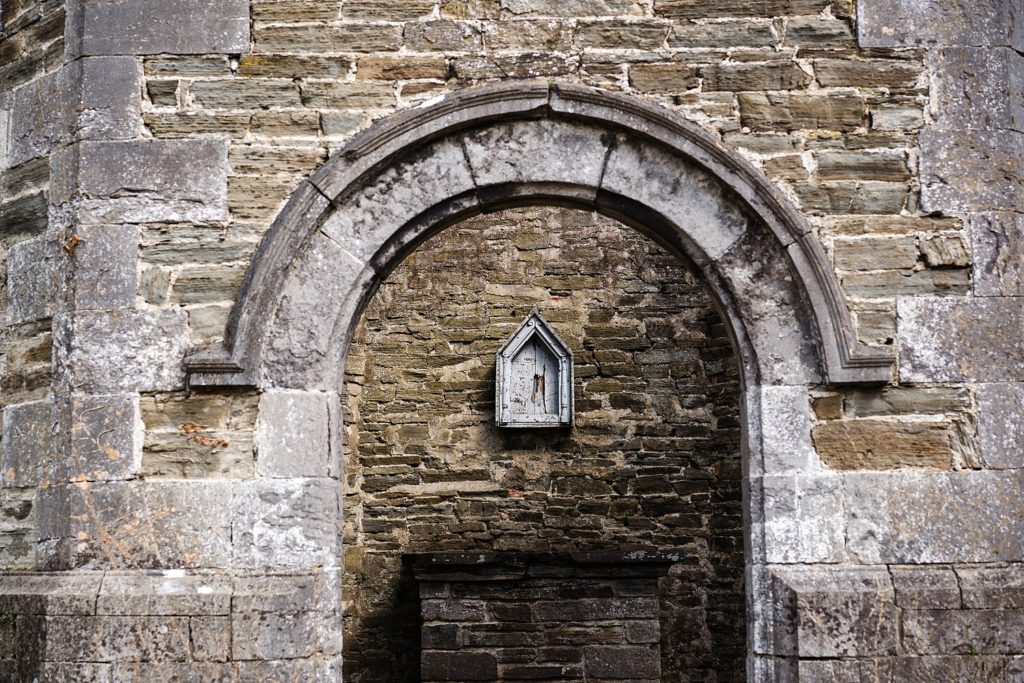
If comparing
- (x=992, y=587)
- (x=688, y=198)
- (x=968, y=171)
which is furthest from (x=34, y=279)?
(x=992, y=587)

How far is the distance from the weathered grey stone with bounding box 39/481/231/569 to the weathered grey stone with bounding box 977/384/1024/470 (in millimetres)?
2939

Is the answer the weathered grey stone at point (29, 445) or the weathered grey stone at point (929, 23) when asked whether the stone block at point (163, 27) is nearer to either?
the weathered grey stone at point (29, 445)

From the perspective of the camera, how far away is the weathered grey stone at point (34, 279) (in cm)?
427

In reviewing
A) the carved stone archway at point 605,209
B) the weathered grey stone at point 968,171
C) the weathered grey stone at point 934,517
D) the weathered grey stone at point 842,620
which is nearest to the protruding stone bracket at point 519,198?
the carved stone archway at point 605,209

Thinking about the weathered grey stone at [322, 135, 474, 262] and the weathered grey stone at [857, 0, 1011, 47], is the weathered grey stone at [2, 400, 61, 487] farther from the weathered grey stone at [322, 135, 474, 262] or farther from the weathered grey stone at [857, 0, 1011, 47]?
the weathered grey stone at [857, 0, 1011, 47]

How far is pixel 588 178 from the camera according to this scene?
167 inches

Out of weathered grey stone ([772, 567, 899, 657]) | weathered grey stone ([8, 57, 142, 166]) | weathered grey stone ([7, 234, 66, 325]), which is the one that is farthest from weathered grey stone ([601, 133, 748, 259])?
weathered grey stone ([7, 234, 66, 325])

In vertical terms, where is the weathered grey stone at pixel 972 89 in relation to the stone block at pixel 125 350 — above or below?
above

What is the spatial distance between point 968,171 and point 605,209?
1463 millimetres

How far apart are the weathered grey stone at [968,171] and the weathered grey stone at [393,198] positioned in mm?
1858

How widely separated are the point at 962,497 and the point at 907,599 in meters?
0.45

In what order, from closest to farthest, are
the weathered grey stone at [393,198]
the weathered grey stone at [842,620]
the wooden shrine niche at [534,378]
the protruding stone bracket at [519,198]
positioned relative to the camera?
the weathered grey stone at [842,620] < the protruding stone bracket at [519,198] < the weathered grey stone at [393,198] < the wooden shrine niche at [534,378]

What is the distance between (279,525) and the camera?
4039mm

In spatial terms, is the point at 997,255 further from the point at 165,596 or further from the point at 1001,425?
the point at 165,596
